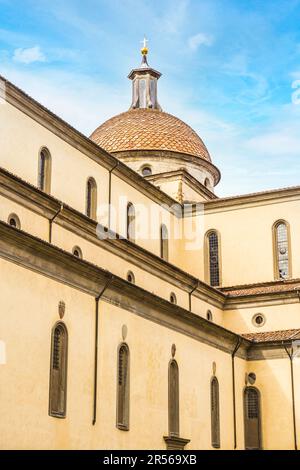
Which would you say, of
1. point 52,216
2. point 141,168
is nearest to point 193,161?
point 141,168

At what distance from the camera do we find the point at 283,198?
39.2m

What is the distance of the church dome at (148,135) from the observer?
4475 cm

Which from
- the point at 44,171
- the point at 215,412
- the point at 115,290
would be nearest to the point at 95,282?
the point at 115,290

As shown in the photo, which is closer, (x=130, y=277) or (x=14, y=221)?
(x=14, y=221)

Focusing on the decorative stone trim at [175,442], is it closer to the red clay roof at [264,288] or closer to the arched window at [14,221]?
the arched window at [14,221]

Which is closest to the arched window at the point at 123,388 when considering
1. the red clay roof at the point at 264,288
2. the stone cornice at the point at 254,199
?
the red clay roof at the point at 264,288

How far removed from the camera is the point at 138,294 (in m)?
27.0

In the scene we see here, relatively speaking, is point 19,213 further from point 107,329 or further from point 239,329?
point 239,329

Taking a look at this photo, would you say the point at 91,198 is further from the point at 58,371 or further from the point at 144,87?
the point at 144,87

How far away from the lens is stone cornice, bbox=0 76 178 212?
28.0 meters

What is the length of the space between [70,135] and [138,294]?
727 cm

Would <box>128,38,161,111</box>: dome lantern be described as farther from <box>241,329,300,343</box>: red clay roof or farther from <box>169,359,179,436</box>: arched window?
<box>169,359,179,436</box>: arched window

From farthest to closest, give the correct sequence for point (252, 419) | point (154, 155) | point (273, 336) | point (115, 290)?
point (154, 155) < point (273, 336) < point (252, 419) < point (115, 290)

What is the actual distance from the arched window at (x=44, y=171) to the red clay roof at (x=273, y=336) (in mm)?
11864
